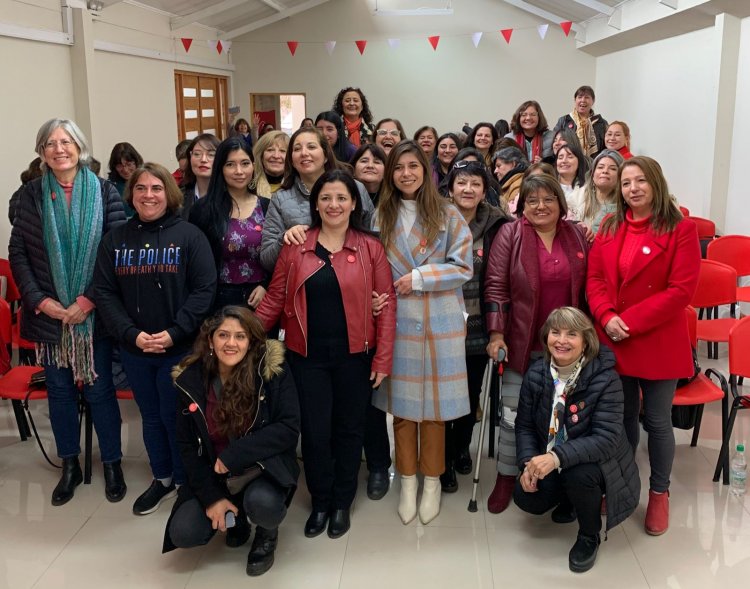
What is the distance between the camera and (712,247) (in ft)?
15.7

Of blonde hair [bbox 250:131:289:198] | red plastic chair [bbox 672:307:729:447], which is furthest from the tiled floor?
blonde hair [bbox 250:131:289:198]

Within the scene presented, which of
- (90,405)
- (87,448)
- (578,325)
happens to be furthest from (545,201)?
(87,448)

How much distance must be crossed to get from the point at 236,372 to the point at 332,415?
0.45m

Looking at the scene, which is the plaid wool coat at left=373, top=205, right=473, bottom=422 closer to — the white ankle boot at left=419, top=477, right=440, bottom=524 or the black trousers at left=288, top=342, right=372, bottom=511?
the black trousers at left=288, top=342, right=372, bottom=511

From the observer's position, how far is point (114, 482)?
3018 millimetres

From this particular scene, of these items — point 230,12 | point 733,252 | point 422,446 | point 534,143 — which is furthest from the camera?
point 230,12

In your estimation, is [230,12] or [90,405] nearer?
[90,405]

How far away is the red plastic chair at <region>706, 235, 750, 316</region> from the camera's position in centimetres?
477

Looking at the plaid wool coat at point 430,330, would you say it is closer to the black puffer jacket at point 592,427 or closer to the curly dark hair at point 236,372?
the black puffer jacket at point 592,427

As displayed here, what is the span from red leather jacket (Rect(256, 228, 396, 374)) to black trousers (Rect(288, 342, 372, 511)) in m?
0.06

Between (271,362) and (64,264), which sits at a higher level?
(64,264)

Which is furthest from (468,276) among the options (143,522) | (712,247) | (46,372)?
(712,247)

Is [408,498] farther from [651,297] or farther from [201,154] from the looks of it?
[201,154]

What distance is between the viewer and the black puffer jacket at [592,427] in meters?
2.46
